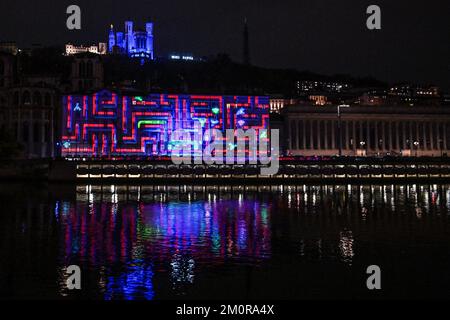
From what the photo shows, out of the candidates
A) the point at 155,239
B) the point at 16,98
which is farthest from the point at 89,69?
the point at 155,239

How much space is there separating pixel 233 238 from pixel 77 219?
12.0 meters

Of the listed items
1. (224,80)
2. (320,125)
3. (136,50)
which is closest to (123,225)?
(320,125)

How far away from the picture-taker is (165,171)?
8338cm

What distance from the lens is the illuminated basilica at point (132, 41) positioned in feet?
591

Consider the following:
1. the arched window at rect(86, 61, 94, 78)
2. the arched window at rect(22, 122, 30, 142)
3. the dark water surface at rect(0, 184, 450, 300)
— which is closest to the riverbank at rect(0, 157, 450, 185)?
the arched window at rect(22, 122, 30, 142)

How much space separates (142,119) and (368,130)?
51499 millimetres

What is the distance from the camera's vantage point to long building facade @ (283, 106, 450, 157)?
126 metres

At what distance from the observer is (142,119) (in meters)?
103

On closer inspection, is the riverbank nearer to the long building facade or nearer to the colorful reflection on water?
the long building facade

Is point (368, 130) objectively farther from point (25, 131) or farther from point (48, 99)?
point (25, 131)

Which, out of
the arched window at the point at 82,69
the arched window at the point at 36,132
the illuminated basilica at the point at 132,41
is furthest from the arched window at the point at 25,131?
the illuminated basilica at the point at 132,41

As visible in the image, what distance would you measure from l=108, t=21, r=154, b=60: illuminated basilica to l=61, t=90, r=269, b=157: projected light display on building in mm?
75213
